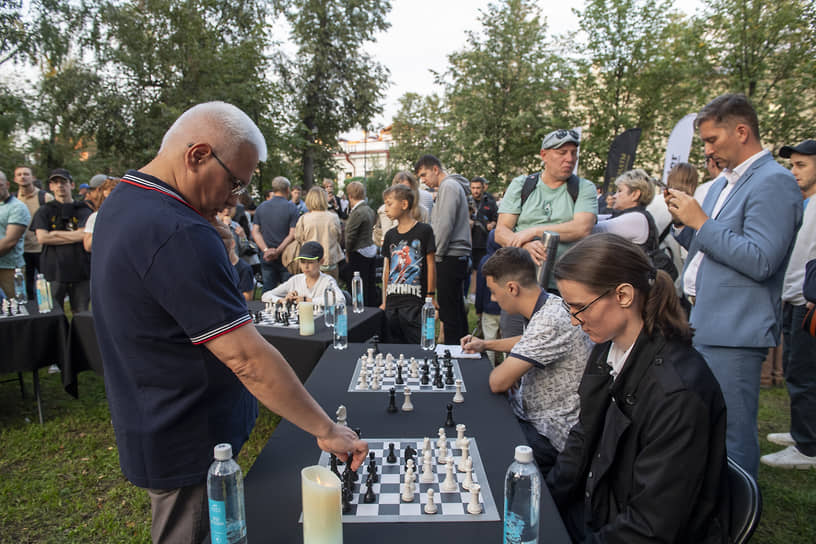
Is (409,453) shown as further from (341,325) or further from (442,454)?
(341,325)

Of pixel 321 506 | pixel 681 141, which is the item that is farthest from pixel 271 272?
pixel 681 141

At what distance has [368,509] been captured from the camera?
141cm

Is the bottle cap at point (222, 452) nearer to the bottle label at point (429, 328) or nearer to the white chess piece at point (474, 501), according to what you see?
the white chess piece at point (474, 501)

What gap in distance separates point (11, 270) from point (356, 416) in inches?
208

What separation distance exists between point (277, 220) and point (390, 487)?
575 cm

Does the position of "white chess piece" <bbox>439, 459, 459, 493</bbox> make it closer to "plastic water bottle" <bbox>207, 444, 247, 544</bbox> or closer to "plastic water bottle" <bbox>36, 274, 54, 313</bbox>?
"plastic water bottle" <bbox>207, 444, 247, 544</bbox>

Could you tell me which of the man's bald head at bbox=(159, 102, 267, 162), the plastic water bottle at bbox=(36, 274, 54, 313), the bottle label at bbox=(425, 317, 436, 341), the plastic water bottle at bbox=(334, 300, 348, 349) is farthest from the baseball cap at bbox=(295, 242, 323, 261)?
the man's bald head at bbox=(159, 102, 267, 162)

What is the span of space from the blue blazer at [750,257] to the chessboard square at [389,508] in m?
1.73

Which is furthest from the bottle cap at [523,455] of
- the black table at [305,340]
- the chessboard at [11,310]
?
the chessboard at [11,310]

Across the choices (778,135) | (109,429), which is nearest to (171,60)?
(109,429)

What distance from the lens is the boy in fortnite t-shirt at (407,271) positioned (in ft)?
14.1

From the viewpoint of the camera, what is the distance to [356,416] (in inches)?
81.9

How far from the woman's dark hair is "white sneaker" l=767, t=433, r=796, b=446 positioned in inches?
127

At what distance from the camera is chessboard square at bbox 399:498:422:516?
139cm
